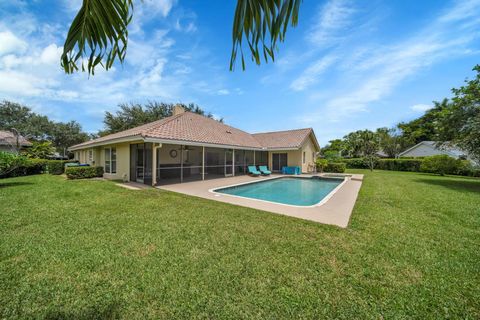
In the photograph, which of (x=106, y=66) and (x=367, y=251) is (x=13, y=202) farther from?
(x=367, y=251)

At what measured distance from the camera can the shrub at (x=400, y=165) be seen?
25.6 m

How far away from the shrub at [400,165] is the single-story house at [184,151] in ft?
40.4

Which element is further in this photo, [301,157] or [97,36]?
[301,157]

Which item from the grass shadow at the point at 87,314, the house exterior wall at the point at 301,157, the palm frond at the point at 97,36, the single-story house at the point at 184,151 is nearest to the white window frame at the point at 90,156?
the single-story house at the point at 184,151

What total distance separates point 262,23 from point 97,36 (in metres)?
1.26

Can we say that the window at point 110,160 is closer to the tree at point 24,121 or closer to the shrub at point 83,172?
the shrub at point 83,172

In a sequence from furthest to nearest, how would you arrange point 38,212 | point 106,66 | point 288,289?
point 38,212 < point 288,289 < point 106,66

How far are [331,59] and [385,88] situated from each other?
5.67m

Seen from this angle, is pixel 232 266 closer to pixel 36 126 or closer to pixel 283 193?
pixel 283 193

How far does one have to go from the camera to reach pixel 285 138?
877 inches

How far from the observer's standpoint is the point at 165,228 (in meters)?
4.83

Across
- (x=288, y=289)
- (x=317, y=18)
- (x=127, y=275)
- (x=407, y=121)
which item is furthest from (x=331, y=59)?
(x=407, y=121)

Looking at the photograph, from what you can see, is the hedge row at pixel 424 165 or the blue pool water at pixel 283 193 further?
the hedge row at pixel 424 165

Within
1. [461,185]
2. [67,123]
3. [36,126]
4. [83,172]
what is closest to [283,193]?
[461,185]
